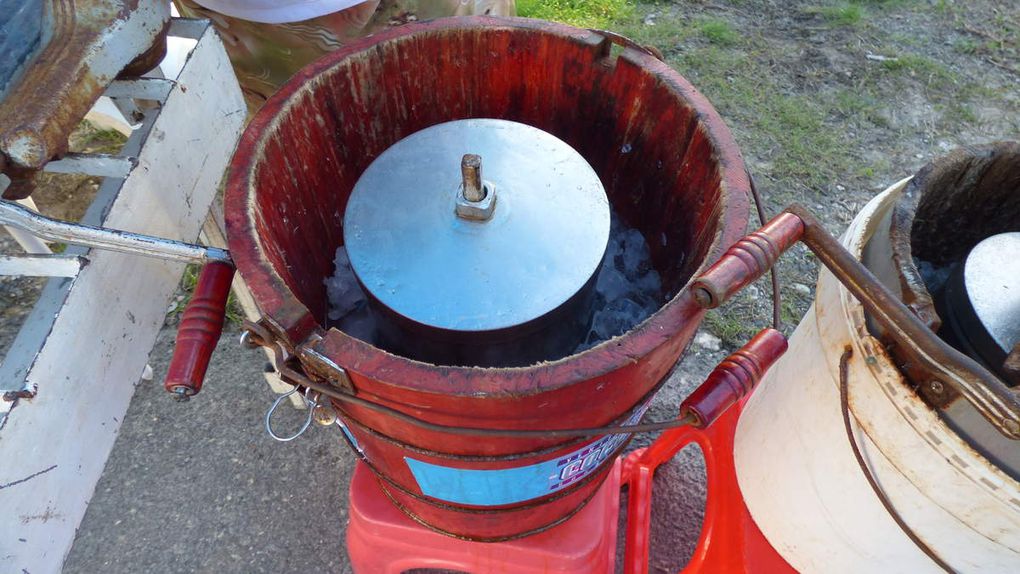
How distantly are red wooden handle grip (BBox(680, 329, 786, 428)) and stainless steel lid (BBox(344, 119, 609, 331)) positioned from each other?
0.30 metres

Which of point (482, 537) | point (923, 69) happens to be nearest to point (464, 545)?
point (482, 537)

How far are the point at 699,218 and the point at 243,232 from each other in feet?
2.86

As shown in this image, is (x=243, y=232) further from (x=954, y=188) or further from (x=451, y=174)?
(x=954, y=188)

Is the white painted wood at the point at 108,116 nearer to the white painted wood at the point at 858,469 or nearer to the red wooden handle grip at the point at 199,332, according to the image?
the red wooden handle grip at the point at 199,332

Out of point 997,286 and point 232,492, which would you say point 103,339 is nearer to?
point 232,492

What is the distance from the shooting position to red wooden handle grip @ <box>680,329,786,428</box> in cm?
95

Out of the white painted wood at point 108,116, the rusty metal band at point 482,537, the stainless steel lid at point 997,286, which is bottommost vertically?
the rusty metal band at point 482,537

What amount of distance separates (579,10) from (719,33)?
2.82 feet

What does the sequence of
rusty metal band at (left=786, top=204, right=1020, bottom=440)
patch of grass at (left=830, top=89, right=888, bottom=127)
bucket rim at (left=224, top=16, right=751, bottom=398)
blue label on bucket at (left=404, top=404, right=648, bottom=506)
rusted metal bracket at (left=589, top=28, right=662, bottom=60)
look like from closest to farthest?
rusty metal band at (left=786, top=204, right=1020, bottom=440) → bucket rim at (left=224, top=16, right=751, bottom=398) → blue label on bucket at (left=404, top=404, right=648, bottom=506) → rusted metal bracket at (left=589, top=28, right=662, bottom=60) → patch of grass at (left=830, top=89, right=888, bottom=127)

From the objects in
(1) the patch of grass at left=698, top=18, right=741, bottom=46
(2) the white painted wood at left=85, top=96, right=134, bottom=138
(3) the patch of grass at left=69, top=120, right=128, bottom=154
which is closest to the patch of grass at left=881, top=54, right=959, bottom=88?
(1) the patch of grass at left=698, top=18, right=741, bottom=46

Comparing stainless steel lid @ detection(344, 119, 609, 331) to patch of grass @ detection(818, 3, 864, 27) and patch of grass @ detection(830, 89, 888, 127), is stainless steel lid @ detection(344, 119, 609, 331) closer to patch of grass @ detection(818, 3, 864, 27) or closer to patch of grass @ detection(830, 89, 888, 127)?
patch of grass @ detection(830, 89, 888, 127)

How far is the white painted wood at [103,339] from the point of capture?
97cm

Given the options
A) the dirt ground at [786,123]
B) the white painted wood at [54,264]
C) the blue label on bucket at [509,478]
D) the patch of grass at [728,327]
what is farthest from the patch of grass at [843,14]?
the white painted wood at [54,264]

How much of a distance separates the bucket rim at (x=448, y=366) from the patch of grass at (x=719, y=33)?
281cm
